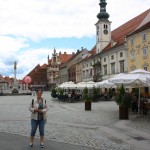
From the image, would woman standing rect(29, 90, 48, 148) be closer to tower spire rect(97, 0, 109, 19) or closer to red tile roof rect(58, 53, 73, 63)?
tower spire rect(97, 0, 109, 19)

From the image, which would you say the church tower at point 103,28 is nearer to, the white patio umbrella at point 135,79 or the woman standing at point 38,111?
the white patio umbrella at point 135,79

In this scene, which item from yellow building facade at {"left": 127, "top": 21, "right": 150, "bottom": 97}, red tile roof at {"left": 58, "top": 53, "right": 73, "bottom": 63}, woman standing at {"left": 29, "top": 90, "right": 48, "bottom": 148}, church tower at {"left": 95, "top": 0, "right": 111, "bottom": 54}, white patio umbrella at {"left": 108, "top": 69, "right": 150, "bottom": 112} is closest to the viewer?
woman standing at {"left": 29, "top": 90, "right": 48, "bottom": 148}

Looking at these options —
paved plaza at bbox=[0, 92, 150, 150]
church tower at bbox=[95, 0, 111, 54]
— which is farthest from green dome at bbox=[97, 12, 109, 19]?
paved plaza at bbox=[0, 92, 150, 150]

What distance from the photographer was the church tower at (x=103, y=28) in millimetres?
71250

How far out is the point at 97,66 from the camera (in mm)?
70688

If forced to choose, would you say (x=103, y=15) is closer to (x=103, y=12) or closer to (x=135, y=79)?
(x=103, y=12)

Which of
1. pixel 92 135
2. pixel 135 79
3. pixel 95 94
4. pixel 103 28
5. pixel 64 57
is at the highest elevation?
pixel 64 57

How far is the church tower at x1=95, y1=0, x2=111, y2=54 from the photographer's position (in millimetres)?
71250

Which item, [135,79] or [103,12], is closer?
[135,79]

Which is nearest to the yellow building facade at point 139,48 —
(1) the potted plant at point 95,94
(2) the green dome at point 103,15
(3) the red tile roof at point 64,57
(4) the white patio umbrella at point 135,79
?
(1) the potted plant at point 95,94

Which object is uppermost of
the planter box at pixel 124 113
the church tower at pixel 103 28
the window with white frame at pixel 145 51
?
the church tower at pixel 103 28

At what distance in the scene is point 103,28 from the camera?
235 feet

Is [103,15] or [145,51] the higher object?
[103,15]

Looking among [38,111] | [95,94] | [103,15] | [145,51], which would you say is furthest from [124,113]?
[103,15]
